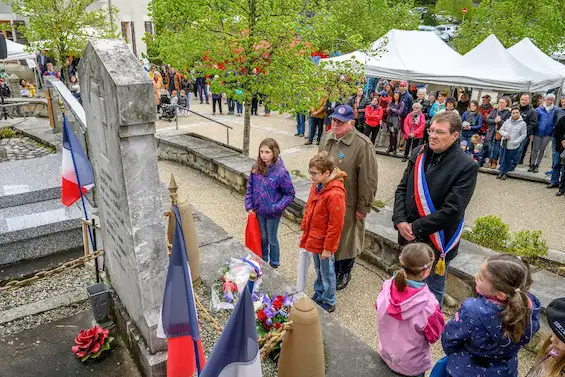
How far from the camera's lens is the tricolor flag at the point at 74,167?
4.26 meters

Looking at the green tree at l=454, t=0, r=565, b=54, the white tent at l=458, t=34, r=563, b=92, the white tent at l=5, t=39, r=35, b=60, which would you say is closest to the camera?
the white tent at l=458, t=34, r=563, b=92

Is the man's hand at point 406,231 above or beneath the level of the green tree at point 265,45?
beneath

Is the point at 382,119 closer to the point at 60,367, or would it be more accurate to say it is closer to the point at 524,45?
the point at 524,45

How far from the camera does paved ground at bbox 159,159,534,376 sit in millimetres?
A: 4938

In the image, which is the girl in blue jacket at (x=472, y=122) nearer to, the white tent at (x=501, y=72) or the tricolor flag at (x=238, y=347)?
the white tent at (x=501, y=72)

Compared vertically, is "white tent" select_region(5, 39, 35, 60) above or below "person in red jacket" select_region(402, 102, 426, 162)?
above

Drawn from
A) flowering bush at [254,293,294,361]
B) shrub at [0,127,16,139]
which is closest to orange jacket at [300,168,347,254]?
flowering bush at [254,293,294,361]

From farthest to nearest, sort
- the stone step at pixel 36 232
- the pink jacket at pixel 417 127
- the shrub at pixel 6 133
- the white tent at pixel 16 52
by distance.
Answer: the white tent at pixel 16 52 → the pink jacket at pixel 417 127 → the shrub at pixel 6 133 → the stone step at pixel 36 232

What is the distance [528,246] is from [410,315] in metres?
3.62

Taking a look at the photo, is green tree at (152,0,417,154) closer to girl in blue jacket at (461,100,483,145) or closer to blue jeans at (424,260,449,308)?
girl in blue jacket at (461,100,483,145)

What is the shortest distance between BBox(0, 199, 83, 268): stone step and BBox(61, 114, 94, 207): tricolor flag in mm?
1467

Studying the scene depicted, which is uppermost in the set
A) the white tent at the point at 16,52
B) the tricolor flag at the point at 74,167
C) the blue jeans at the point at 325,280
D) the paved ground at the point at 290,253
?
the white tent at the point at 16,52

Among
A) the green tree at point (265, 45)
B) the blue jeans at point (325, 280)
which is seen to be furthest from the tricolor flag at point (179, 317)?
the green tree at point (265, 45)

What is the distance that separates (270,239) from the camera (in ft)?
18.5
